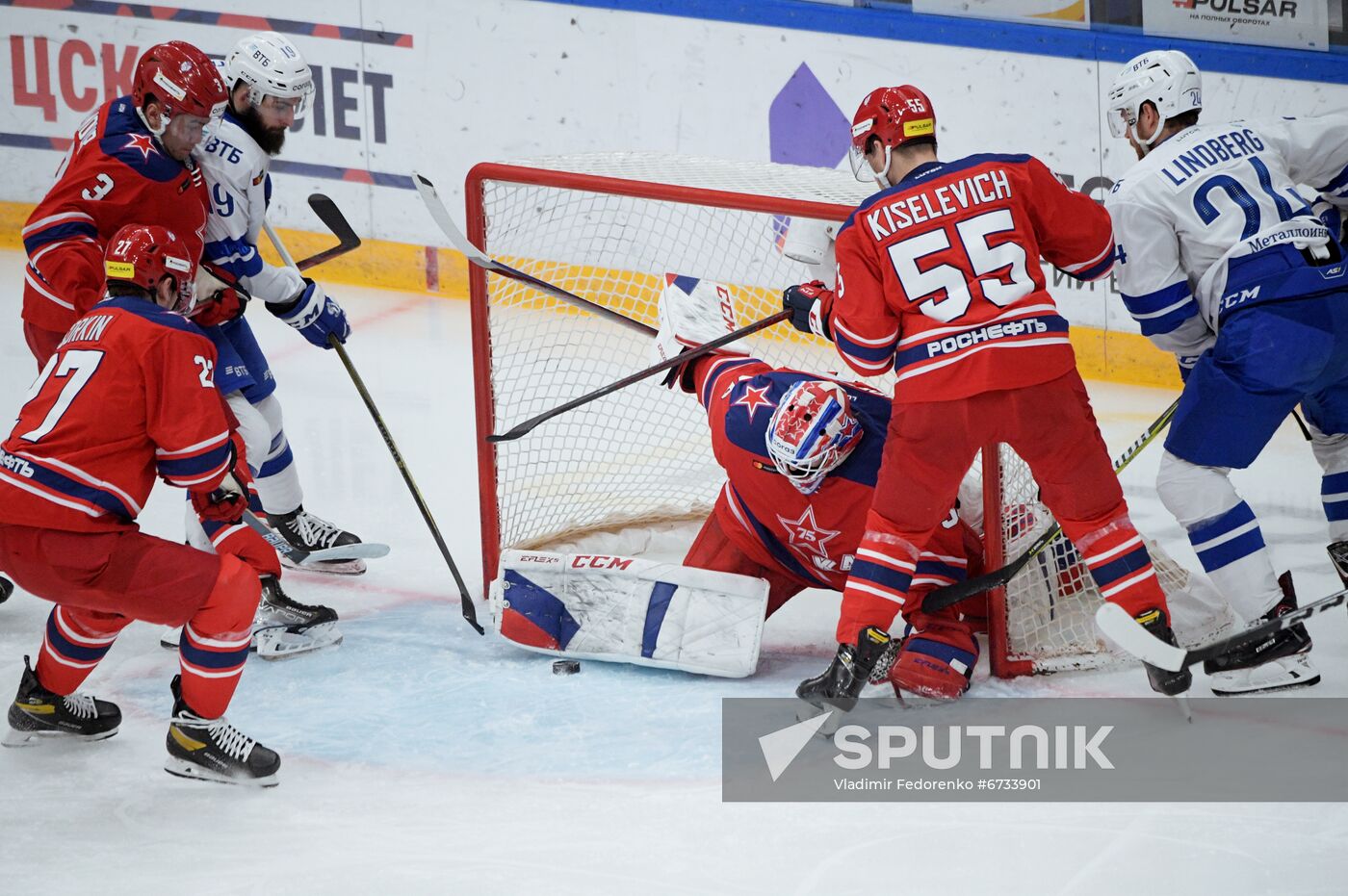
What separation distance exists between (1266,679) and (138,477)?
222 cm

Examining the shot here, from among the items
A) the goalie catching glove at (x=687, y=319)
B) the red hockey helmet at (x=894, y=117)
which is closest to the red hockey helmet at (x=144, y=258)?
the goalie catching glove at (x=687, y=319)

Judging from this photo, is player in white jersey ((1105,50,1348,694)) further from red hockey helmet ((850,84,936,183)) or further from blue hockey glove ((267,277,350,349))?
blue hockey glove ((267,277,350,349))

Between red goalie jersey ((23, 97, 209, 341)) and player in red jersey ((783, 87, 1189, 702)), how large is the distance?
146cm

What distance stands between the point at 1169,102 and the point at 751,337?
5.37 feet

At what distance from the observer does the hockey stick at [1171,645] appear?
2633 millimetres

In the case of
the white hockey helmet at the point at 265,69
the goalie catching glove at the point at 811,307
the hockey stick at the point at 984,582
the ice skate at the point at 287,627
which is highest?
the white hockey helmet at the point at 265,69

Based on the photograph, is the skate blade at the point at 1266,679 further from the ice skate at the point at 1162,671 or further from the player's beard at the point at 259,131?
the player's beard at the point at 259,131

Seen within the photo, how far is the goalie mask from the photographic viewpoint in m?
2.93

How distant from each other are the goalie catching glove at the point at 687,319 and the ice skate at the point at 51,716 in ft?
4.52

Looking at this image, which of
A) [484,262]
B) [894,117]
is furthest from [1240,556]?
[484,262]

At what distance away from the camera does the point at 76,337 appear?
8.52 feet

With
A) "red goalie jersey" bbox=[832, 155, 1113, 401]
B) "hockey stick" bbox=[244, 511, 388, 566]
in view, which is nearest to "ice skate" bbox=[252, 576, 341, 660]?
"hockey stick" bbox=[244, 511, 388, 566]

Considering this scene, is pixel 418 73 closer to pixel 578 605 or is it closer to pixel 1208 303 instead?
pixel 578 605

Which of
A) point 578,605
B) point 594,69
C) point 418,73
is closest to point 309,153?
point 418,73
